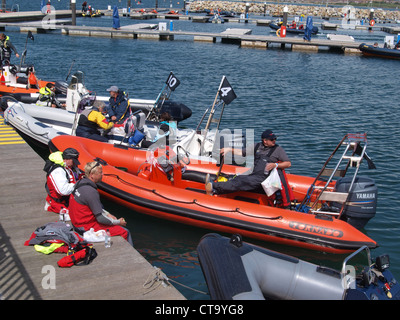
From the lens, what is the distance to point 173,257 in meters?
6.74

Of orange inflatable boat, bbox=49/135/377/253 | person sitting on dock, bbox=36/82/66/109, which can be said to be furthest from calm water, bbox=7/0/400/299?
person sitting on dock, bbox=36/82/66/109

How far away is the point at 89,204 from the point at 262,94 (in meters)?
12.8

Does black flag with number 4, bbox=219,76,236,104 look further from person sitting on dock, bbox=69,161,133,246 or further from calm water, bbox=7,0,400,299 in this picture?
person sitting on dock, bbox=69,161,133,246

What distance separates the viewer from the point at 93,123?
29.3 ft

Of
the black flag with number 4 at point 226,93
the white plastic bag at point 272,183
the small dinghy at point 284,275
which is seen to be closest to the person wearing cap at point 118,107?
the black flag with number 4 at point 226,93

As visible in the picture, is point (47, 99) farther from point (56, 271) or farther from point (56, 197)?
point (56, 271)

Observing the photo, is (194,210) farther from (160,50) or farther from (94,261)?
(160,50)

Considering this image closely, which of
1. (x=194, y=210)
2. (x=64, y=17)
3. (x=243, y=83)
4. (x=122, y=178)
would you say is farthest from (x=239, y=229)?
(x=64, y=17)

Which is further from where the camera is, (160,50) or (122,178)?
(160,50)

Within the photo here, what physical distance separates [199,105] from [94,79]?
19.3ft

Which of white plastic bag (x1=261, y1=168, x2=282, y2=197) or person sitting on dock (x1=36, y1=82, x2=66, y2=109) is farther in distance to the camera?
person sitting on dock (x1=36, y1=82, x2=66, y2=109)

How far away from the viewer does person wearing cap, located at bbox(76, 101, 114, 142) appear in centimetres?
886

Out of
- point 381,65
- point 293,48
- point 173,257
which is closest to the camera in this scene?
point 173,257

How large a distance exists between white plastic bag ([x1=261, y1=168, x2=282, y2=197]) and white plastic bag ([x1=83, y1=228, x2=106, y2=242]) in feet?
8.21
